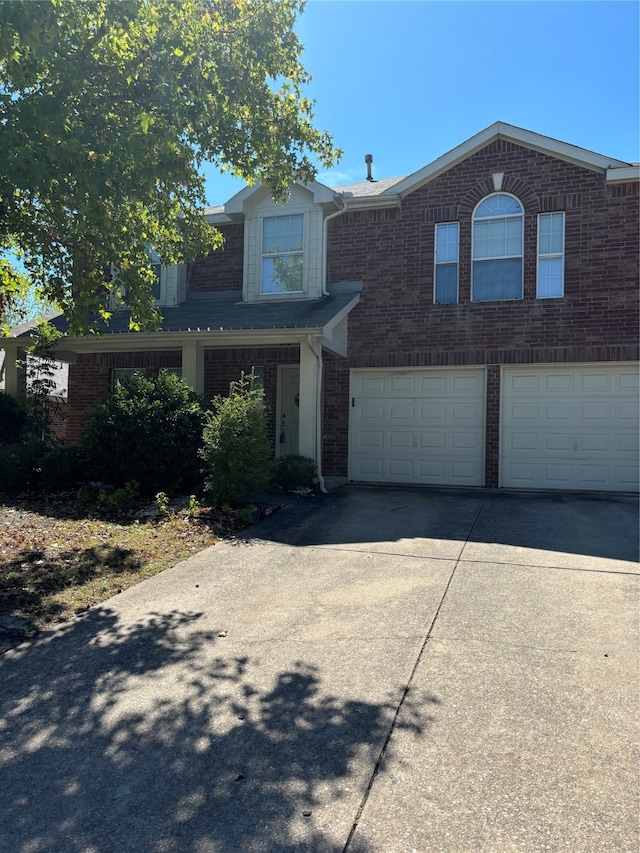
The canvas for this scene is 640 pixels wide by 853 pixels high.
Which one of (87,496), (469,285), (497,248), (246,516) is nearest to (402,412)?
(469,285)

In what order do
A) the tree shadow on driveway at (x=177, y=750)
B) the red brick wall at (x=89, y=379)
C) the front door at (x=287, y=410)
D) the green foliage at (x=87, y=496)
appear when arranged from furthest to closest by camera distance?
the red brick wall at (x=89, y=379)
the front door at (x=287, y=410)
the green foliage at (x=87, y=496)
the tree shadow on driveway at (x=177, y=750)

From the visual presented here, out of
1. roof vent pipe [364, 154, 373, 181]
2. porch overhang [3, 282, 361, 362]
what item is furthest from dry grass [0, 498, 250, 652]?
roof vent pipe [364, 154, 373, 181]

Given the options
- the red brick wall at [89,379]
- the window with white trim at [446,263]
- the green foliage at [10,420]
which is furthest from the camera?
the red brick wall at [89,379]

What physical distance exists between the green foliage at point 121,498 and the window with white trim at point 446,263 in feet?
22.4

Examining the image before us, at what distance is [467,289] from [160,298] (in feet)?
23.1

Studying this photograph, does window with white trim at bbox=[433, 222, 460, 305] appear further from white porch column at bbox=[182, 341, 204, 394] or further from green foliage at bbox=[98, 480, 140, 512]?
green foliage at bbox=[98, 480, 140, 512]

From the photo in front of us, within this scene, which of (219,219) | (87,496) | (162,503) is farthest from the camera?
(219,219)

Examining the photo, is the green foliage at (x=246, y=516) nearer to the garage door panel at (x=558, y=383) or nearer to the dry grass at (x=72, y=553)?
the dry grass at (x=72, y=553)

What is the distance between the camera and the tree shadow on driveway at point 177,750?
2383 millimetres

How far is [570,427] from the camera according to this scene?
1105 cm

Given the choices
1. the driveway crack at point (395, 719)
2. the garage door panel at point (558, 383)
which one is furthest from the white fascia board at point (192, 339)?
the driveway crack at point (395, 719)

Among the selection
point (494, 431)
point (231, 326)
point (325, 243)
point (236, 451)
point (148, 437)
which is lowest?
point (236, 451)

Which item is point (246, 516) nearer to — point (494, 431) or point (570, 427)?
point (494, 431)

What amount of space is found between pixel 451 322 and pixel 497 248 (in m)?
1.68
